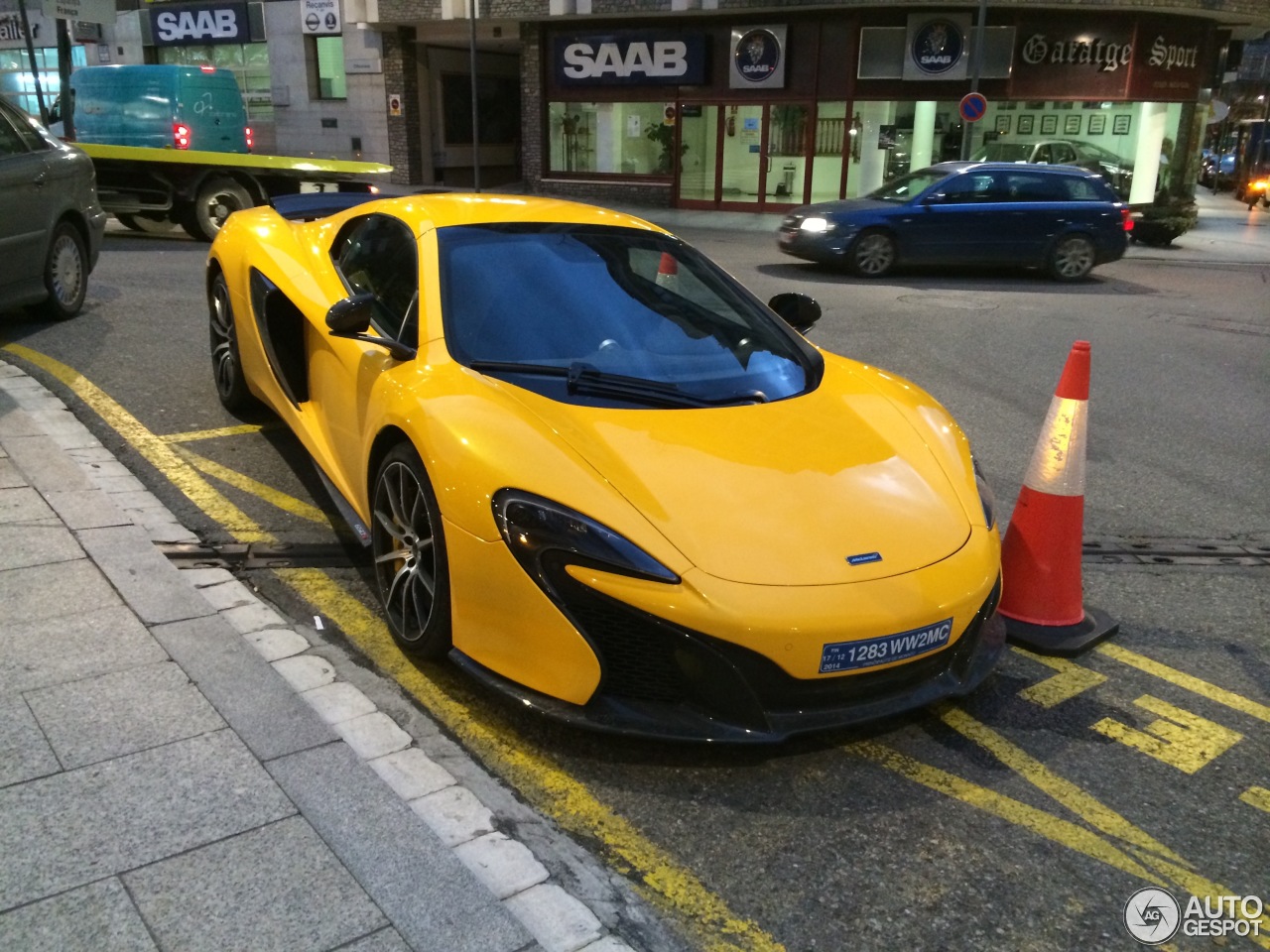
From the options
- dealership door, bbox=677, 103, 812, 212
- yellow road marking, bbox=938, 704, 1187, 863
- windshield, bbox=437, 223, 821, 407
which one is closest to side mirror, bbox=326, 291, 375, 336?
windshield, bbox=437, 223, 821, 407

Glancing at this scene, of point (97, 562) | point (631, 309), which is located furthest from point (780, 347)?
point (97, 562)

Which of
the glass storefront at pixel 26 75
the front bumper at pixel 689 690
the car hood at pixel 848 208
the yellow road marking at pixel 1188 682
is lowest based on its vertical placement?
the yellow road marking at pixel 1188 682

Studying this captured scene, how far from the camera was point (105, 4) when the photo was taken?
18969 mm

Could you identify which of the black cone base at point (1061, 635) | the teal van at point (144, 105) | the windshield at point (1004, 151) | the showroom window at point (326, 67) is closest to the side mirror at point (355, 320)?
the black cone base at point (1061, 635)

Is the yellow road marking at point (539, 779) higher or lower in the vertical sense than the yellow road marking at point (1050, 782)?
higher

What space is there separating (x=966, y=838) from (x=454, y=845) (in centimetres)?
128

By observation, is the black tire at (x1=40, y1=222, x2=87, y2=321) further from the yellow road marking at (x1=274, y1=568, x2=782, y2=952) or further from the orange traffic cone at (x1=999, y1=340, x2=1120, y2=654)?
the orange traffic cone at (x1=999, y1=340, x2=1120, y2=654)

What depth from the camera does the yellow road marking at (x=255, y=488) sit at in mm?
4840

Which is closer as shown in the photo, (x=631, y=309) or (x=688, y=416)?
(x=688, y=416)

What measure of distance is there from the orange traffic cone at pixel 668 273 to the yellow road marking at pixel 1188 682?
81.2 inches

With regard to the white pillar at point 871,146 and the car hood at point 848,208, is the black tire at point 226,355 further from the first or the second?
the white pillar at point 871,146

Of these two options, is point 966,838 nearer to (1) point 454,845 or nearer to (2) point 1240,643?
(1) point 454,845

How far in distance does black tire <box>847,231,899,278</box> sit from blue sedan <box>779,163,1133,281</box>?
13 millimetres

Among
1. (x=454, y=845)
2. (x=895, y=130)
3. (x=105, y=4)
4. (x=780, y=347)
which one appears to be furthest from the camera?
(x=895, y=130)
